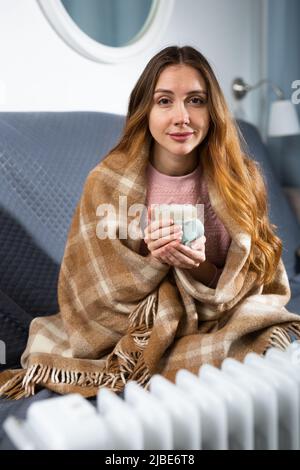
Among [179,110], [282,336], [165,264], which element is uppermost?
[179,110]

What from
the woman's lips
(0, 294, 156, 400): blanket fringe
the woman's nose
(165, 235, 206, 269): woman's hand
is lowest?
(0, 294, 156, 400): blanket fringe

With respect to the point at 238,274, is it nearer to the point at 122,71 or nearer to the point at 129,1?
the point at 122,71

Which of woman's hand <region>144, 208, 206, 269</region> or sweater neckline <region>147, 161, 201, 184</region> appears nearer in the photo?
woman's hand <region>144, 208, 206, 269</region>

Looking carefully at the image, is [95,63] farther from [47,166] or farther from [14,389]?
[14,389]

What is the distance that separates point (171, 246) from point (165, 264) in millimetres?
104

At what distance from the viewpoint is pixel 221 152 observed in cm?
135

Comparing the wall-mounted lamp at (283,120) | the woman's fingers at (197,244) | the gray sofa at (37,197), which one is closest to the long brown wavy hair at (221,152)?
the woman's fingers at (197,244)

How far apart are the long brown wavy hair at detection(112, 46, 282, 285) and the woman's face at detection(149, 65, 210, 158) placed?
2 centimetres

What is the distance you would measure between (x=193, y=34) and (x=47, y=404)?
6.59 feet

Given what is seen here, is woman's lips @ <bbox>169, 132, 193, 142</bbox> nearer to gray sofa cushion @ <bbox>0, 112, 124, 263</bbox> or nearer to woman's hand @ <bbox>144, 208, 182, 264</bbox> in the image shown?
woman's hand @ <bbox>144, 208, 182, 264</bbox>

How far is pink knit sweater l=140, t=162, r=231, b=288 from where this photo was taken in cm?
138

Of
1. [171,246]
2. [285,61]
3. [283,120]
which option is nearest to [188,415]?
[171,246]

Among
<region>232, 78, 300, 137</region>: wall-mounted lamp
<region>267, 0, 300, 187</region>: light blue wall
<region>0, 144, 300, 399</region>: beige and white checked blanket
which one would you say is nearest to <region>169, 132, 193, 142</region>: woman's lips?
<region>0, 144, 300, 399</region>: beige and white checked blanket

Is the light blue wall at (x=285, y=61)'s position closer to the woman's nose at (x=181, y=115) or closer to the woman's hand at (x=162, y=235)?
the woman's nose at (x=181, y=115)
